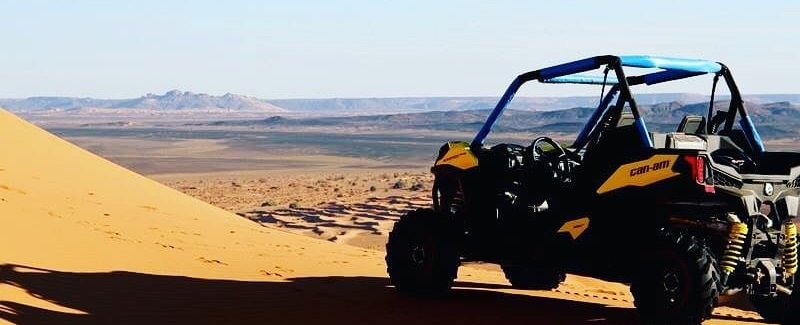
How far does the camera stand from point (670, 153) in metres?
7.38

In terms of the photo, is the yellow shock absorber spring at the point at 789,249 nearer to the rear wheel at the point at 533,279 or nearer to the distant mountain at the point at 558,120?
A: the rear wheel at the point at 533,279

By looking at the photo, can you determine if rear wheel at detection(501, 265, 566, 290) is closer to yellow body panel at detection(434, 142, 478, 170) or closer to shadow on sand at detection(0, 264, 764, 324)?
shadow on sand at detection(0, 264, 764, 324)

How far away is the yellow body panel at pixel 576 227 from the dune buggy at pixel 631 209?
1 centimetres

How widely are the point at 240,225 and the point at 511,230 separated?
9918 mm

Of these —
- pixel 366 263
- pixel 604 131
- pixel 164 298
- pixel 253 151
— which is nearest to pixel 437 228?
pixel 604 131

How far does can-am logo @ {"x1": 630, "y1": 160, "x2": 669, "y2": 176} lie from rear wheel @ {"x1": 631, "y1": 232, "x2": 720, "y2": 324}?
0.47 meters

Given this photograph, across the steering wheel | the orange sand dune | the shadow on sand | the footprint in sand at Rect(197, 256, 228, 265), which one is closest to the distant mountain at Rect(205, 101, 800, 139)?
the orange sand dune

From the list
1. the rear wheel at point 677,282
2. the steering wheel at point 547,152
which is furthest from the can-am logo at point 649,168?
the steering wheel at point 547,152

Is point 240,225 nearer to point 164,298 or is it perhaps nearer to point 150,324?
point 164,298

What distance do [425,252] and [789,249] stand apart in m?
3.05

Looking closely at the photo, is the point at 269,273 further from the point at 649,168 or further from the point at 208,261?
the point at 649,168

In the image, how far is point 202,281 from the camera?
1005 centimetres

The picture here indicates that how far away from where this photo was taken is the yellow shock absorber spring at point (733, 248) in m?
7.18

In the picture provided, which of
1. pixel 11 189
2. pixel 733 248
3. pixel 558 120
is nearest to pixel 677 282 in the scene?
pixel 733 248
